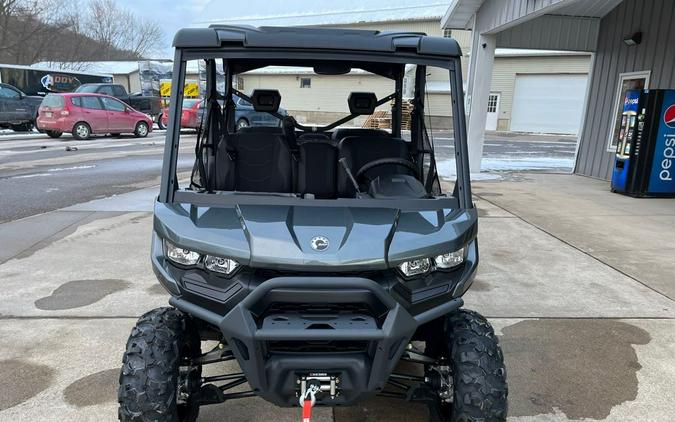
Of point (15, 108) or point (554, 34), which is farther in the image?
point (15, 108)

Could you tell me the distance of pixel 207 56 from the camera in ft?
7.87

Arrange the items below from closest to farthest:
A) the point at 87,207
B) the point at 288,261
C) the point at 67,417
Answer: the point at 288,261, the point at 67,417, the point at 87,207

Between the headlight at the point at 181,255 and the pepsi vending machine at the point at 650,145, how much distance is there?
9.82 metres

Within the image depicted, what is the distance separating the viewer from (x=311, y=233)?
2.12 metres

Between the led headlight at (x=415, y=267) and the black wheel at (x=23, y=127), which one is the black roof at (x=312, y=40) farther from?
the black wheel at (x=23, y=127)

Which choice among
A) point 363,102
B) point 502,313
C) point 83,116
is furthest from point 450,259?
point 83,116

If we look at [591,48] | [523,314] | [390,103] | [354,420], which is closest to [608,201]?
[591,48]

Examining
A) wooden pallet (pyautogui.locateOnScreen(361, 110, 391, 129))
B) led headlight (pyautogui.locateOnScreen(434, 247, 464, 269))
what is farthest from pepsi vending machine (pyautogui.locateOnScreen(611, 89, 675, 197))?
led headlight (pyautogui.locateOnScreen(434, 247, 464, 269))

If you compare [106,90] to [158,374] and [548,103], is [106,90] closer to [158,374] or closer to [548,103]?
[158,374]

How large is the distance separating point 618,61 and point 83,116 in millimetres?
16327

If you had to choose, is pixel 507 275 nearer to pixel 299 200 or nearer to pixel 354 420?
pixel 354 420

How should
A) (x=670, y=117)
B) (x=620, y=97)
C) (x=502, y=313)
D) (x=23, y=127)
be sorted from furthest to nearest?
(x=23, y=127), (x=620, y=97), (x=670, y=117), (x=502, y=313)

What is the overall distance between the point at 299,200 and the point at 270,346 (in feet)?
2.44

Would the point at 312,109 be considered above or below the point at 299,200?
above
